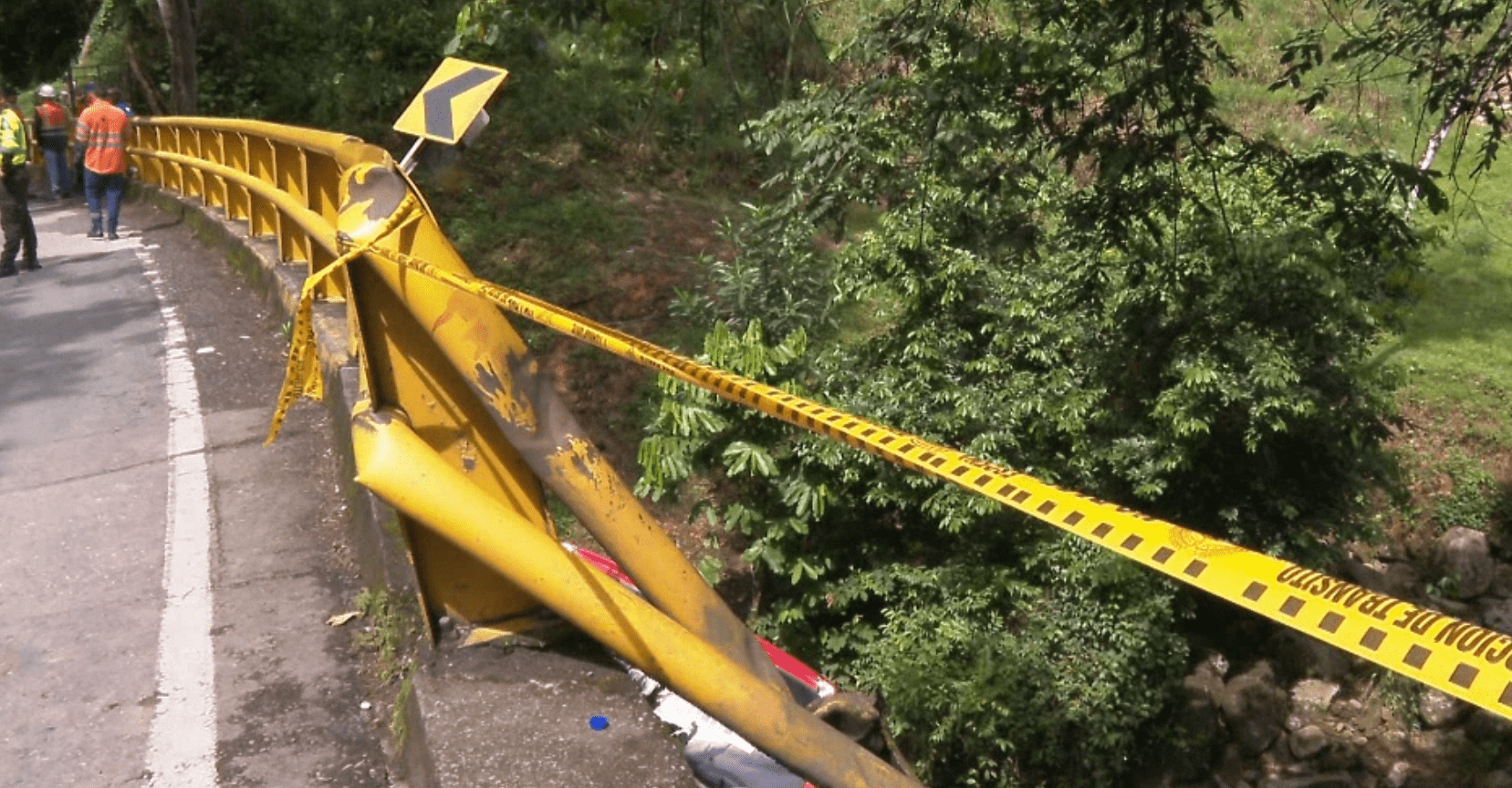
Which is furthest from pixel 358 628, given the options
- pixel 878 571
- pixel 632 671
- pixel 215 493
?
pixel 878 571

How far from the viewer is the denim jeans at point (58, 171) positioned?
19.4 meters

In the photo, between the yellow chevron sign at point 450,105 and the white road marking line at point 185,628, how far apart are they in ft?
5.43

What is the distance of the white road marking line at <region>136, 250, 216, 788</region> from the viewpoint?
377cm

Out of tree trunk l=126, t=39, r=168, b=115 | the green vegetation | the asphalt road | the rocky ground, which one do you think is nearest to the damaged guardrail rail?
the green vegetation

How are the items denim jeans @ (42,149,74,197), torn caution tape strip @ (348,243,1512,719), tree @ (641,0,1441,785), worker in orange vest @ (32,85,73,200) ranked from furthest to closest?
1. denim jeans @ (42,149,74,197)
2. worker in orange vest @ (32,85,73,200)
3. tree @ (641,0,1441,785)
4. torn caution tape strip @ (348,243,1512,719)

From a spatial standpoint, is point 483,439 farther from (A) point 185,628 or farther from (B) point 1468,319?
(B) point 1468,319

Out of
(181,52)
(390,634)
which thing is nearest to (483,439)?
(390,634)

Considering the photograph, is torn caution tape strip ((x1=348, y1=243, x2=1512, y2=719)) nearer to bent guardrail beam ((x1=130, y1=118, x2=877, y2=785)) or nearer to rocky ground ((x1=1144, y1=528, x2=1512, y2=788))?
bent guardrail beam ((x1=130, y1=118, x2=877, y2=785))

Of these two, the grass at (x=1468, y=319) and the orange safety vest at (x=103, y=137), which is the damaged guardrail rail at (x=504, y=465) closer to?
the grass at (x=1468, y=319)

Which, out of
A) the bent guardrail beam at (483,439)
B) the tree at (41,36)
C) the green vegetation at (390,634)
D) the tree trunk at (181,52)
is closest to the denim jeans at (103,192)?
the tree trunk at (181,52)

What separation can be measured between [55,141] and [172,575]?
16517 mm

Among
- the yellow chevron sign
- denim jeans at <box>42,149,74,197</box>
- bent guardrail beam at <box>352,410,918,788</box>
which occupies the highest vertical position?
the yellow chevron sign

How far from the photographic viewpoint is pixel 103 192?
14742mm

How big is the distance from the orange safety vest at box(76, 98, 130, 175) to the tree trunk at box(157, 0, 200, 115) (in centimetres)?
228
